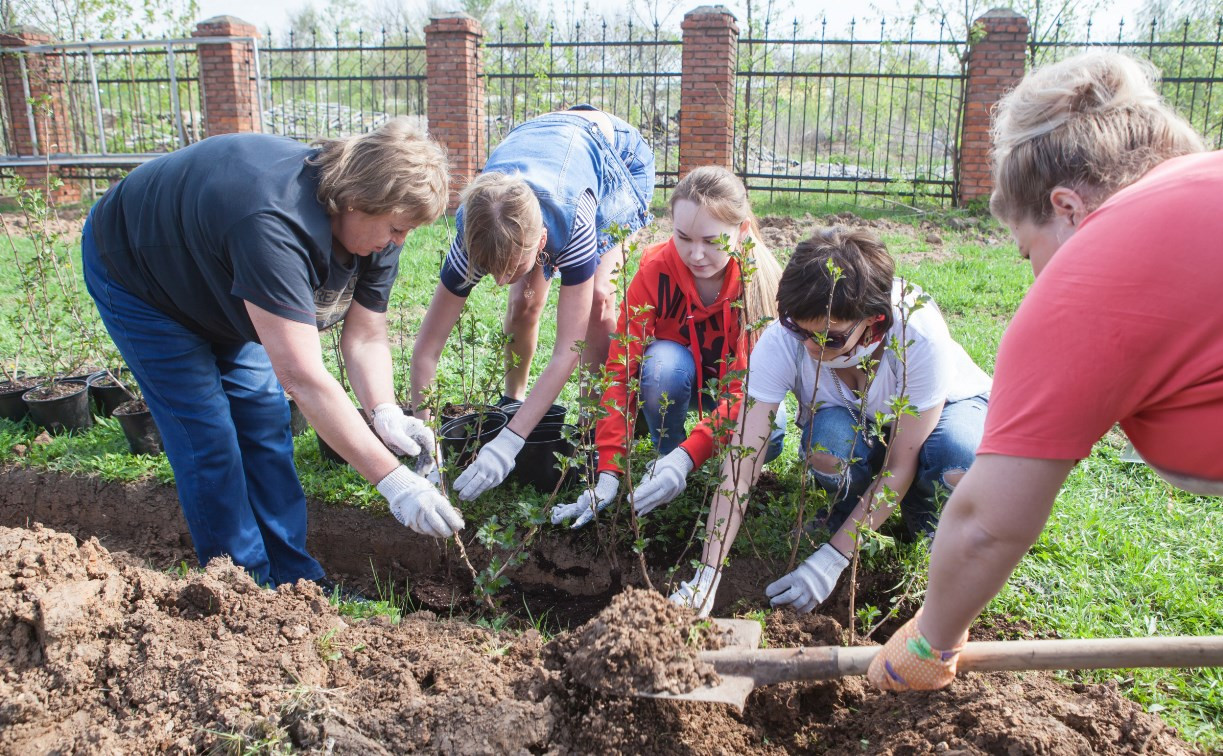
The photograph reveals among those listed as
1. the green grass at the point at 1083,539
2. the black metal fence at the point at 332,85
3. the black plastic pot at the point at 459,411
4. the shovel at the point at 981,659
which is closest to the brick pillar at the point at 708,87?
the black metal fence at the point at 332,85

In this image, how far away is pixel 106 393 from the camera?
14.2 ft

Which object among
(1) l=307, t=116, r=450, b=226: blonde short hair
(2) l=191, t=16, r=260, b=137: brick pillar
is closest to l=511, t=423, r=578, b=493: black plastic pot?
(1) l=307, t=116, r=450, b=226: blonde short hair

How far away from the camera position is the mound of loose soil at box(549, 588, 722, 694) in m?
1.92

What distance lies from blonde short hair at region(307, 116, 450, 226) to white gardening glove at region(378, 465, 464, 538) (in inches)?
29.8

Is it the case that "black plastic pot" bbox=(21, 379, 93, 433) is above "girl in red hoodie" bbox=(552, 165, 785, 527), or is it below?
below

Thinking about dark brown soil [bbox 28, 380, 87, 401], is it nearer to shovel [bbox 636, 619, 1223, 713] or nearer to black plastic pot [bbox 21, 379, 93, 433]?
black plastic pot [bbox 21, 379, 93, 433]

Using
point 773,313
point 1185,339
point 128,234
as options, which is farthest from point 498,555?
point 1185,339

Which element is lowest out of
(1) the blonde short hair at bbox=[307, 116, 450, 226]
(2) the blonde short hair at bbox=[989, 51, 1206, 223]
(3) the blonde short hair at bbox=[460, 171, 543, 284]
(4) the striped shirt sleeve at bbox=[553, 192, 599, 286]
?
(4) the striped shirt sleeve at bbox=[553, 192, 599, 286]

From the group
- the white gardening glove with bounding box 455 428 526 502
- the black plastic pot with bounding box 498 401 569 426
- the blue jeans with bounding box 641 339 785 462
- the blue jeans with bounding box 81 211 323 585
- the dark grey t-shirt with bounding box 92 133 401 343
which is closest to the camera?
the dark grey t-shirt with bounding box 92 133 401 343

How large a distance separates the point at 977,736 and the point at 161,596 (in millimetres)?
2085

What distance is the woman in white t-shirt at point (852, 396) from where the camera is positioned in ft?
7.85

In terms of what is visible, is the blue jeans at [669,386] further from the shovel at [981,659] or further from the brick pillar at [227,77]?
the brick pillar at [227,77]

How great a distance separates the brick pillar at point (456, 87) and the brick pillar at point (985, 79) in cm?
588

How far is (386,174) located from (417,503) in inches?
37.0
